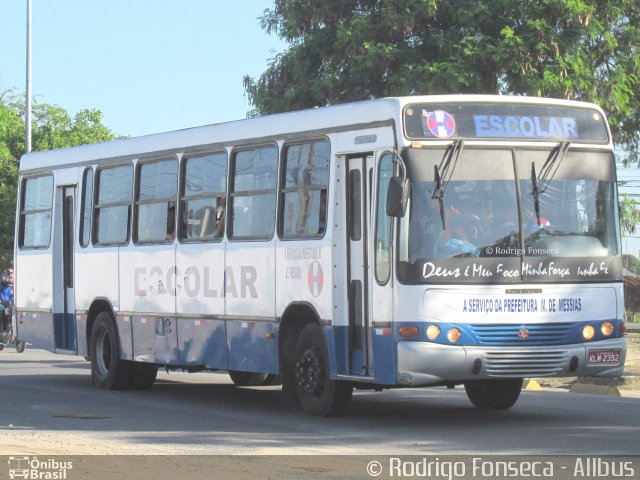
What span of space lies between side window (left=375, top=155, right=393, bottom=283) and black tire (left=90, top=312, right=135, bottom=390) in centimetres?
623

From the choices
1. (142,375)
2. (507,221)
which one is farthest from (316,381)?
(142,375)

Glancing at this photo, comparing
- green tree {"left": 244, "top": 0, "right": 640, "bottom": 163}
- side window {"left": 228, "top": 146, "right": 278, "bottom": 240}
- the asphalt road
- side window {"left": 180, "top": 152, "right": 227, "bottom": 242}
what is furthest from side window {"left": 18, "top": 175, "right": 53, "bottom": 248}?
green tree {"left": 244, "top": 0, "right": 640, "bottom": 163}

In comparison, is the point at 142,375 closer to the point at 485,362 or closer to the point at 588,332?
the point at 485,362

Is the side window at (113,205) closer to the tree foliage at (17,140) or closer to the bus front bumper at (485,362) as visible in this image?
the bus front bumper at (485,362)

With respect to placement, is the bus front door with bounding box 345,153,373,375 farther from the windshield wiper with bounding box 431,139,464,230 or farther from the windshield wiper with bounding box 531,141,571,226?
the windshield wiper with bounding box 531,141,571,226

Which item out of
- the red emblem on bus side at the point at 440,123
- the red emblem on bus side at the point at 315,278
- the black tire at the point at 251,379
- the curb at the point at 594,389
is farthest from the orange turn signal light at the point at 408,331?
the curb at the point at 594,389

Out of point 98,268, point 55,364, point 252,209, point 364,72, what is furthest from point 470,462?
point 364,72

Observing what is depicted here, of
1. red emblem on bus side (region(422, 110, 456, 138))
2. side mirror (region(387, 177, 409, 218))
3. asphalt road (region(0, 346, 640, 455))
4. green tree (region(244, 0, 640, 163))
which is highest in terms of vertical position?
green tree (region(244, 0, 640, 163))

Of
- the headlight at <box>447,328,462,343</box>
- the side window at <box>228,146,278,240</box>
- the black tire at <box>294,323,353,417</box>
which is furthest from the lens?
the side window at <box>228,146,278,240</box>

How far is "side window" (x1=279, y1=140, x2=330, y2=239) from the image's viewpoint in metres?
14.9

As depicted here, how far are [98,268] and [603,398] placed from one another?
6.91 meters

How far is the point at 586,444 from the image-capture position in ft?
40.6

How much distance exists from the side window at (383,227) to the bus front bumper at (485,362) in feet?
2.49

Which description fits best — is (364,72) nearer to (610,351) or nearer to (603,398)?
(603,398)
